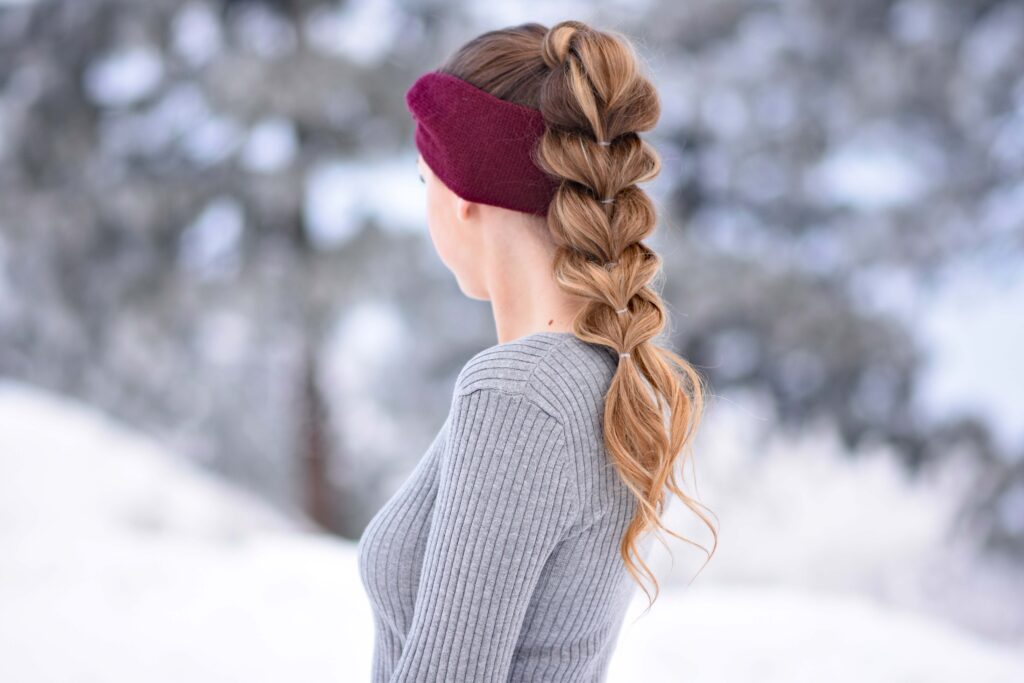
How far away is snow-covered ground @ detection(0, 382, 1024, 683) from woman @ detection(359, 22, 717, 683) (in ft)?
1.75

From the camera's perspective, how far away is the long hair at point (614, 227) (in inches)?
31.9

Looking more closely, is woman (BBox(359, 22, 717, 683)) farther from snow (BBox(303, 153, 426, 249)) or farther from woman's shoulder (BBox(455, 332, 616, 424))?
snow (BBox(303, 153, 426, 249))

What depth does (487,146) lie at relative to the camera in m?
0.88

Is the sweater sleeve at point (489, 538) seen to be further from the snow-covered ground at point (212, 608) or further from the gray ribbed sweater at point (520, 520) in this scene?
the snow-covered ground at point (212, 608)

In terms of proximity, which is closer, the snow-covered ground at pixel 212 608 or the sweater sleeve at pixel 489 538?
the sweater sleeve at pixel 489 538

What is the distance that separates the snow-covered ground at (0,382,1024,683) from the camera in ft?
6.07

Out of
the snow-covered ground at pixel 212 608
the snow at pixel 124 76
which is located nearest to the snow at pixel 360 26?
the snow at pixel 124 76

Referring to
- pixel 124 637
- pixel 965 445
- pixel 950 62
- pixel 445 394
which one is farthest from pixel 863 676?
pixel 445 394

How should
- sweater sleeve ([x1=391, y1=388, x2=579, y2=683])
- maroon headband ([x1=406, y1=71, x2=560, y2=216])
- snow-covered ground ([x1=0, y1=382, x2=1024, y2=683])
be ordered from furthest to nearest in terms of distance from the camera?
1. snow-covered ground ([x1=0, y1=382, x2=1024, y2=683])
2. maroon headband ([x1=406, y1=71, x2=560, y2=216])
3. sweater sleeve ([x1=391, y1=388, x2=579, y2=683])

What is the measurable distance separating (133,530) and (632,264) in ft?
7.73

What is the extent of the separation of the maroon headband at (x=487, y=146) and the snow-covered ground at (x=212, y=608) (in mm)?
720

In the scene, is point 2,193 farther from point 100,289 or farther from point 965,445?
point 965,445

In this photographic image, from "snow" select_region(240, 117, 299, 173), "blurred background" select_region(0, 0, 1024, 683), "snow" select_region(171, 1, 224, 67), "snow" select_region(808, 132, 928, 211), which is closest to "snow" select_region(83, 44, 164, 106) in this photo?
"blurred background" select_region(0, 0, 1024, 683)

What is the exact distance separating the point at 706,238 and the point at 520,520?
3.40m
